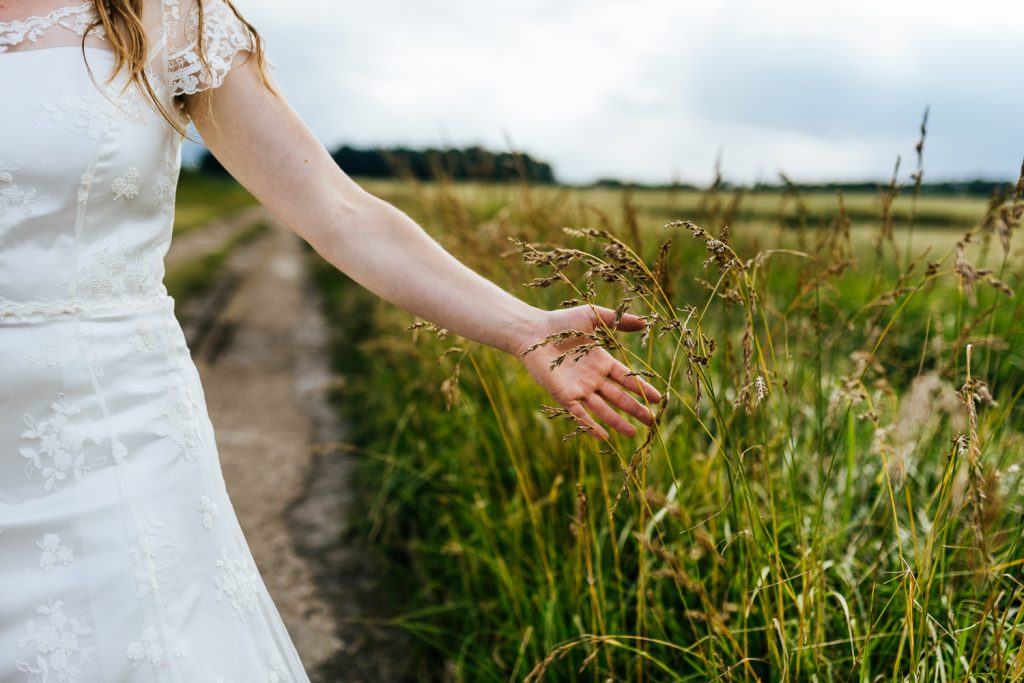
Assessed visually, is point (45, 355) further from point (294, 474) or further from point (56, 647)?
point (294, 474)

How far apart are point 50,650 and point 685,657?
134cm

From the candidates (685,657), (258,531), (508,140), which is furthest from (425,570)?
(508,140)

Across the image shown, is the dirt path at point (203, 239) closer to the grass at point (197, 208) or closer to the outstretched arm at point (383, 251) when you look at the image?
the grass at point (197, 208)

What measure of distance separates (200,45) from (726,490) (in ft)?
6.16

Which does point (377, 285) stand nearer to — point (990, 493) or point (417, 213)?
point (990, 493)

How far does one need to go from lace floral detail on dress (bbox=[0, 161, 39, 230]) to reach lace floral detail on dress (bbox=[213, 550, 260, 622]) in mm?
639

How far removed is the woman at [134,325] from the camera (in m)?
1.13

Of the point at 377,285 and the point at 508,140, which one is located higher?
the point at 508,140

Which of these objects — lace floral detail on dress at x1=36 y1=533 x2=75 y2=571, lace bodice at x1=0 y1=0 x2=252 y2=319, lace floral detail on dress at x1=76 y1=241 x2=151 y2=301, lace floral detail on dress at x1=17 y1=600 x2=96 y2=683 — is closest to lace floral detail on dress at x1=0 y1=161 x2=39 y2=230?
lace bodice at x1=0 y1=0 x2=252 y2=319

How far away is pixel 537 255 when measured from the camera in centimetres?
126

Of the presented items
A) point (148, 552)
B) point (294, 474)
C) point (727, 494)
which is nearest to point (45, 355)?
point (148, 552)

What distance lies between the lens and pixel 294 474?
13.6ft

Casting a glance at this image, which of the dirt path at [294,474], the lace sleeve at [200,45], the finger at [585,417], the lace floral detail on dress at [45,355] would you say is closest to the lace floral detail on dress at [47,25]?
the lace sleeve at [200,45]

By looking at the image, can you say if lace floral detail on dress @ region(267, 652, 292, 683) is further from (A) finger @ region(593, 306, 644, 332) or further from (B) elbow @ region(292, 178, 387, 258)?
(A) finger @ region(593, 306, 644, 332)
